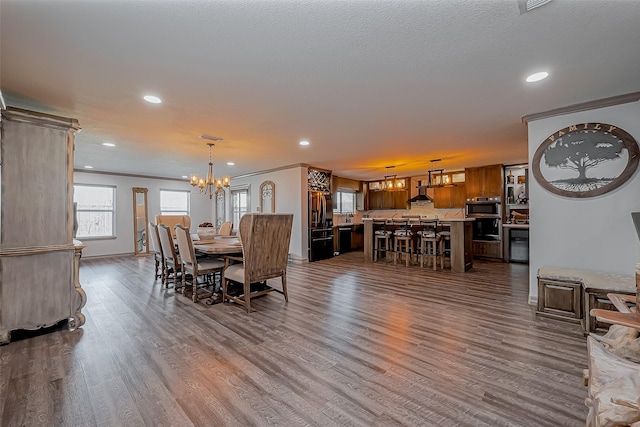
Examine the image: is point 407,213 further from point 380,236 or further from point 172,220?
point 172,220

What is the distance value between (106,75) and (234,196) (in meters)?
6.82

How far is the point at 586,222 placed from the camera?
3133 mm

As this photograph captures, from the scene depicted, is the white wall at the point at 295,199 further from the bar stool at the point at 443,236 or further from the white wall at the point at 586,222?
the white wall at the point at 586,222

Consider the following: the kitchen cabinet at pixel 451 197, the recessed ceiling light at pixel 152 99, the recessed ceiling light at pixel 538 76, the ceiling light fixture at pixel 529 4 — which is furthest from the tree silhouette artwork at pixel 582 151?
the recessed ceiling light at pixel 152 99

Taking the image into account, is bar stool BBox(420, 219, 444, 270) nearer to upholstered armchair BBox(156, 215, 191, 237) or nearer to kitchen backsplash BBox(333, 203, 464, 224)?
kitchen backsplash BBox(333, 203, 464, 224)

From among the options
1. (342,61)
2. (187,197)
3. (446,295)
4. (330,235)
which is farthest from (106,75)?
(187,197)

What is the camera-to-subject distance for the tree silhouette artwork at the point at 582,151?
297 cm

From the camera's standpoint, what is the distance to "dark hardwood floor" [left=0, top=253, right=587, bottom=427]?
1.65 meters

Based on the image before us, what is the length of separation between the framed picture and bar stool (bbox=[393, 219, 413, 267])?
9.98 ft

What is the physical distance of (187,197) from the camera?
941 centimetres

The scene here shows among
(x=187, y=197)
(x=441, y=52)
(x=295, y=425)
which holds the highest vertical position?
(x=441, y=52)

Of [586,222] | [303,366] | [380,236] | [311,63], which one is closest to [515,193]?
[380,236]

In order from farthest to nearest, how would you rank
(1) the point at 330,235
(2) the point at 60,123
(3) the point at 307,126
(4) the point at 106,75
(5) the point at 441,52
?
(1) the point at 330,235 → (3) the point at 307,126 → (2) the point at 60,123 → (4) the point at 106,75 → (5) the point at 441,52

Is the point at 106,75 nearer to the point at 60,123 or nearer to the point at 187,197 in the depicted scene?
the point at 60,123
